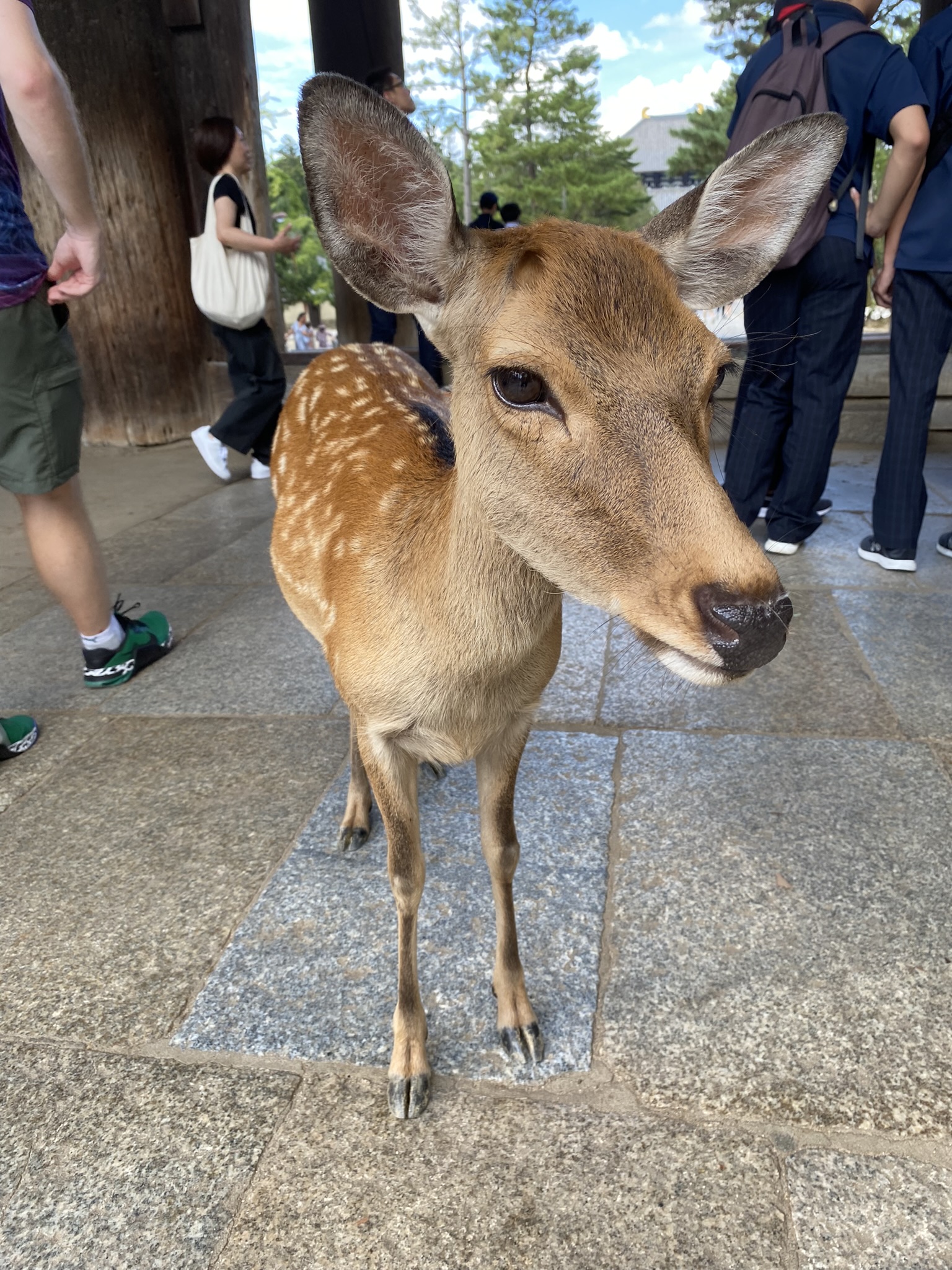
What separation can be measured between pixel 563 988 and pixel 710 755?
1106 mm

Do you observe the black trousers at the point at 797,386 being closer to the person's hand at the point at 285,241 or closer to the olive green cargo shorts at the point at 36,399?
the olive green cargo shorts at the point at 36,399

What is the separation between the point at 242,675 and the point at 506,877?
6.29ft

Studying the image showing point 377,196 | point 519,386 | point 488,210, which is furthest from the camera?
point 488,210

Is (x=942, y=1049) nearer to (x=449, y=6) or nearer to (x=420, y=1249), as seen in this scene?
(x=420, y=1249)

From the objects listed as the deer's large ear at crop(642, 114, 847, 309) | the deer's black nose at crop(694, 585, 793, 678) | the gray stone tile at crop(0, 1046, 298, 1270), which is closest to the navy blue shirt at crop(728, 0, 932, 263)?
the deer's large ear at crop(642, 114, 847, 309)

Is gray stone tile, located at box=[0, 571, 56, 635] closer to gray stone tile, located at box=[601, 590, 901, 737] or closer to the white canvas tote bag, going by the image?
the white canvas tote bag

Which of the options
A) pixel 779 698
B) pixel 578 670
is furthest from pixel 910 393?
pixel 578 670

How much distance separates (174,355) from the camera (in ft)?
24.5

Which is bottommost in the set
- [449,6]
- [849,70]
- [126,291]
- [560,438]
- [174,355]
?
[174,355]

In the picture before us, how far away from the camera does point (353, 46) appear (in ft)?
26.6

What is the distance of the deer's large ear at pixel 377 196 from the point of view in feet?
4.45

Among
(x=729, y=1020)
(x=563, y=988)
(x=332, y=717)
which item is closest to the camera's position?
(x=729, y=1020)

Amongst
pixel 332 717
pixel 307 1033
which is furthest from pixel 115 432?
pixel 307 1033

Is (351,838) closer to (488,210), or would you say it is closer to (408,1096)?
(408,1096)
